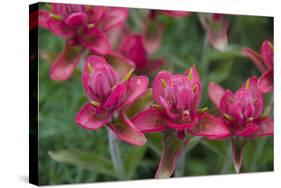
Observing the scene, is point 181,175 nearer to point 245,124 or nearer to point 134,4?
point 245,124

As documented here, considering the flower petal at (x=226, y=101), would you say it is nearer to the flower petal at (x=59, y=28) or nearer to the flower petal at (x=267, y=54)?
the flower petal at (x=267, y=54)

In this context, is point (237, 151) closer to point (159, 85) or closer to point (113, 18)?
point (159, 85)

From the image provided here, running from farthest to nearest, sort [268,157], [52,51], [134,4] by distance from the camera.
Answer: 1. [268,157]
2. [134,4]
3. [52,51]

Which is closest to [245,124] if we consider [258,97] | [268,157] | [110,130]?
[258,97]

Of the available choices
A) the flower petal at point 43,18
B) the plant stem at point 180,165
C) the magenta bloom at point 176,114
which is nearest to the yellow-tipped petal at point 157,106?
the magenta bloom at point 176,114

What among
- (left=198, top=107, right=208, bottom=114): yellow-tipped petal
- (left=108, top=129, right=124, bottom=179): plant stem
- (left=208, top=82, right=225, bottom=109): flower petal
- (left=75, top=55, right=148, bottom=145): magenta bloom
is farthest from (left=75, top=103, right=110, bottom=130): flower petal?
(left=208, top=82, right=225, bottom=109): flower petal

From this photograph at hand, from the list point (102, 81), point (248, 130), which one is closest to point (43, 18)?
point (102, 81)

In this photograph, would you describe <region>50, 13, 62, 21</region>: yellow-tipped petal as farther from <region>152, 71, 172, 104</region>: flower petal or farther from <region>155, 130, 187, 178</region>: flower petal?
<region>155, 130, 187, 178</region>: flower petal
